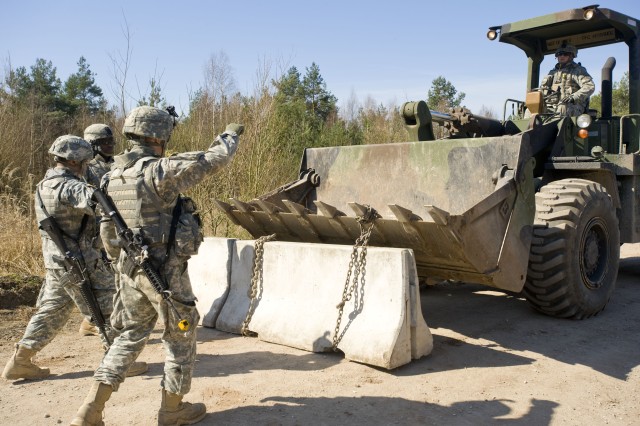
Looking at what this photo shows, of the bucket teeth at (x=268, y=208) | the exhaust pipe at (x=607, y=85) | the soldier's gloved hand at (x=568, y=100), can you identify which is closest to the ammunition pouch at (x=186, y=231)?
the bucket teeth at (x=268, y=208)

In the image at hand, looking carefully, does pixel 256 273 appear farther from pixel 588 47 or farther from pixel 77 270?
pixel 588 47

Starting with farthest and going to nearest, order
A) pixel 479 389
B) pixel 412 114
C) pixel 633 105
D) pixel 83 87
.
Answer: pixel 83 87
pixel 633 105
pixel 412 114
pixel 479 389

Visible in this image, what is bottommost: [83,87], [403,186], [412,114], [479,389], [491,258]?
[479,389]

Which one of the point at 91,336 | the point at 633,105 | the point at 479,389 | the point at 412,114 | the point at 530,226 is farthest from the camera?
the point at 633,105

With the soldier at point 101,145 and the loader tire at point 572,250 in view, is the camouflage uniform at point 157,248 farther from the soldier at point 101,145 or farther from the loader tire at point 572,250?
the loader tire at point 572,250

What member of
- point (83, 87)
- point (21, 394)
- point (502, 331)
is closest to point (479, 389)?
point (502, 331)

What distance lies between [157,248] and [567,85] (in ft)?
18.5

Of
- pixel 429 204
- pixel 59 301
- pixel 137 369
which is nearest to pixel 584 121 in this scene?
pixel 429 204

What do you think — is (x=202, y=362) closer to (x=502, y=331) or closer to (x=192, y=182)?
(x=192, y=182)

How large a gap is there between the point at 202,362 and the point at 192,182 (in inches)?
73.6

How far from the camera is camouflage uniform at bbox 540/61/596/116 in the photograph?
6.64m

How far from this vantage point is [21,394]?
398 cm

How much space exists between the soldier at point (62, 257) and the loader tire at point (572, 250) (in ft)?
11.2

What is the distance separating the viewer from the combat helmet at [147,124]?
343 cm
